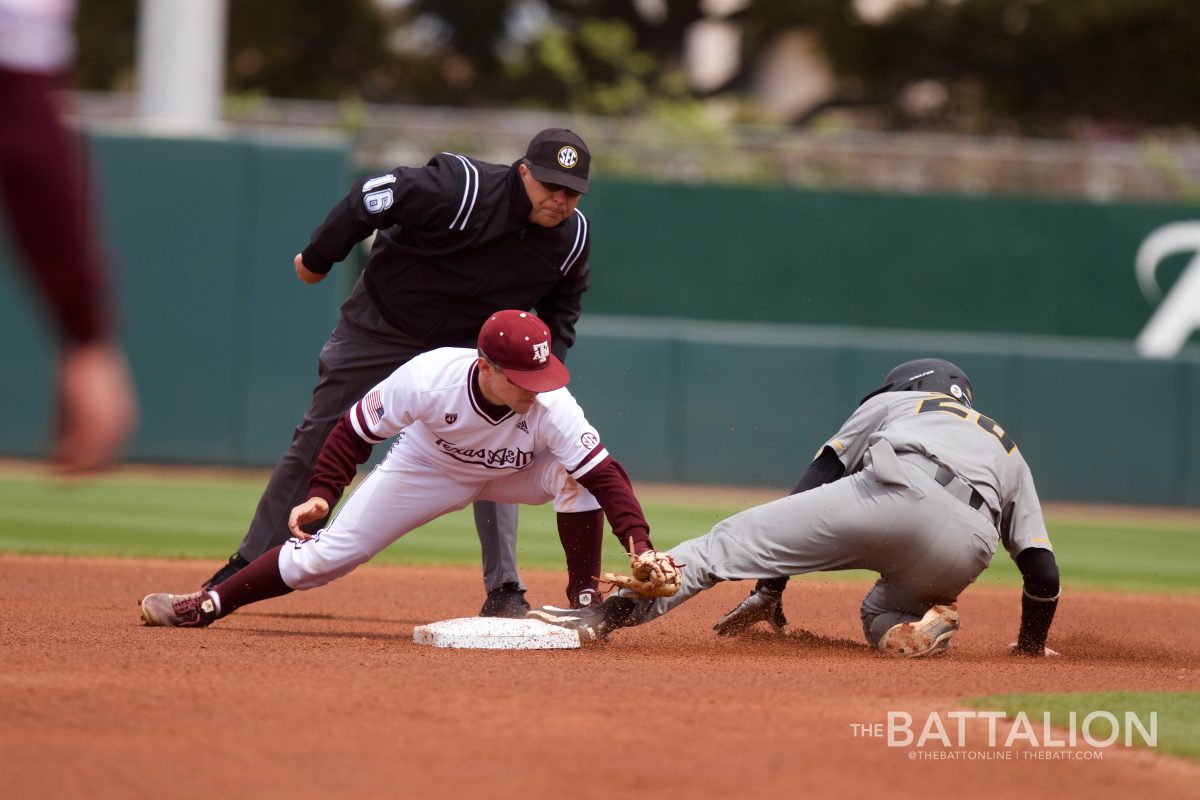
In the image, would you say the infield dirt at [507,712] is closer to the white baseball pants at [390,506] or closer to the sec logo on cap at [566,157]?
the white baseball pants at [390,506]

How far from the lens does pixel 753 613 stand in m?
5.29

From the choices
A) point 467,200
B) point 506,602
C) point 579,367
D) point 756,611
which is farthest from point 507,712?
point 579,367

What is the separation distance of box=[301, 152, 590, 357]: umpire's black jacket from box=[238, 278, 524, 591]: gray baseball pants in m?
0.08

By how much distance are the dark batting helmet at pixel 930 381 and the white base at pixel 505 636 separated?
131cm

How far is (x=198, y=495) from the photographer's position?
35.6ft

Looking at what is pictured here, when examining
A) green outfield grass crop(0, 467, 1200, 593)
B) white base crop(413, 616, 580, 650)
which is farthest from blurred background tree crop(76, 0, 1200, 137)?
white base crop(413, 616, 580, 650)

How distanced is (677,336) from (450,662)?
833 centimetres

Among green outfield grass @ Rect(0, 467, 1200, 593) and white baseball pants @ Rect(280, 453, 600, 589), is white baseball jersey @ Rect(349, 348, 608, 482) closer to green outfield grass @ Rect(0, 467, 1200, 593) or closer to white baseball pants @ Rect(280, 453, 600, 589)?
white baseball pants @ Rect(280, 453, 600, 589)

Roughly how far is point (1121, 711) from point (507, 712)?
1.62 metres

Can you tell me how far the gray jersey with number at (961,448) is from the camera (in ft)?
15.3

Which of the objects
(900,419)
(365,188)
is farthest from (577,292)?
(900,419)

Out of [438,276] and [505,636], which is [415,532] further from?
[505,636]

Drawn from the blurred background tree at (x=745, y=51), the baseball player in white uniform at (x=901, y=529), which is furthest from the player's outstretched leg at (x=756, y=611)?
the blurred background tree at (x=745, y=51)

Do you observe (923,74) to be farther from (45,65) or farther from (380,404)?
(45,65)
